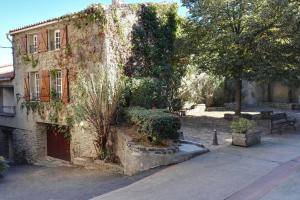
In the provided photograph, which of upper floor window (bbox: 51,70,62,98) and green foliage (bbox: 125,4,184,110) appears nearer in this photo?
green foliage (bbox: 125,4,184,110)

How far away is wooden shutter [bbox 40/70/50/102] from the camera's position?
763 inches

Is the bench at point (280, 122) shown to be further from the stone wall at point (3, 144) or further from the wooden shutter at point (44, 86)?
the stone wall at point (3, 144)

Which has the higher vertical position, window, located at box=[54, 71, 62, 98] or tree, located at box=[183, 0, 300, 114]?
tree, located at box=[183, 0, 300, 114]

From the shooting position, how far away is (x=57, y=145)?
2014 cm

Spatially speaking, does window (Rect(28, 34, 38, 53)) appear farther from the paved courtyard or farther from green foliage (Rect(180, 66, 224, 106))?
green foliage (Rect(180, 66, 224, 106))

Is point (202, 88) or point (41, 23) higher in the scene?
point (41, 23)

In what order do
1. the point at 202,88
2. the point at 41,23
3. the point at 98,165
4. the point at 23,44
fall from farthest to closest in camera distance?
the point at 202,88 → the point at 23,44 → the point at 41,23 → the point at 98,165

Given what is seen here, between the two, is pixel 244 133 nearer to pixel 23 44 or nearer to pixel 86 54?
pixel 86 54

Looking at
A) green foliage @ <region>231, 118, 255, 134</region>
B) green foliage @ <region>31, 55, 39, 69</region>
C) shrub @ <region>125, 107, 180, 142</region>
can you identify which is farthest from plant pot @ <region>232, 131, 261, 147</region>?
green foliage @ <region>31, 55, 39, 69</region>

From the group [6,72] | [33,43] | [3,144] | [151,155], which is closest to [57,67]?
[33,43]

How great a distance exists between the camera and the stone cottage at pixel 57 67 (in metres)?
17.2

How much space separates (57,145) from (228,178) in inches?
491

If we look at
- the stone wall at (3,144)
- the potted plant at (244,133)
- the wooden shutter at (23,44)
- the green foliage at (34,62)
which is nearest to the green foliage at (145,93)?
the potted plant at (244,133)

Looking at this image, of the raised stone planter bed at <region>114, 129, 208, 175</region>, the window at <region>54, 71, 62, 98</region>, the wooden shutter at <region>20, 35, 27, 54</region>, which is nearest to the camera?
the raised stone planter bed at <region>114, 129, 208, 175</region>
